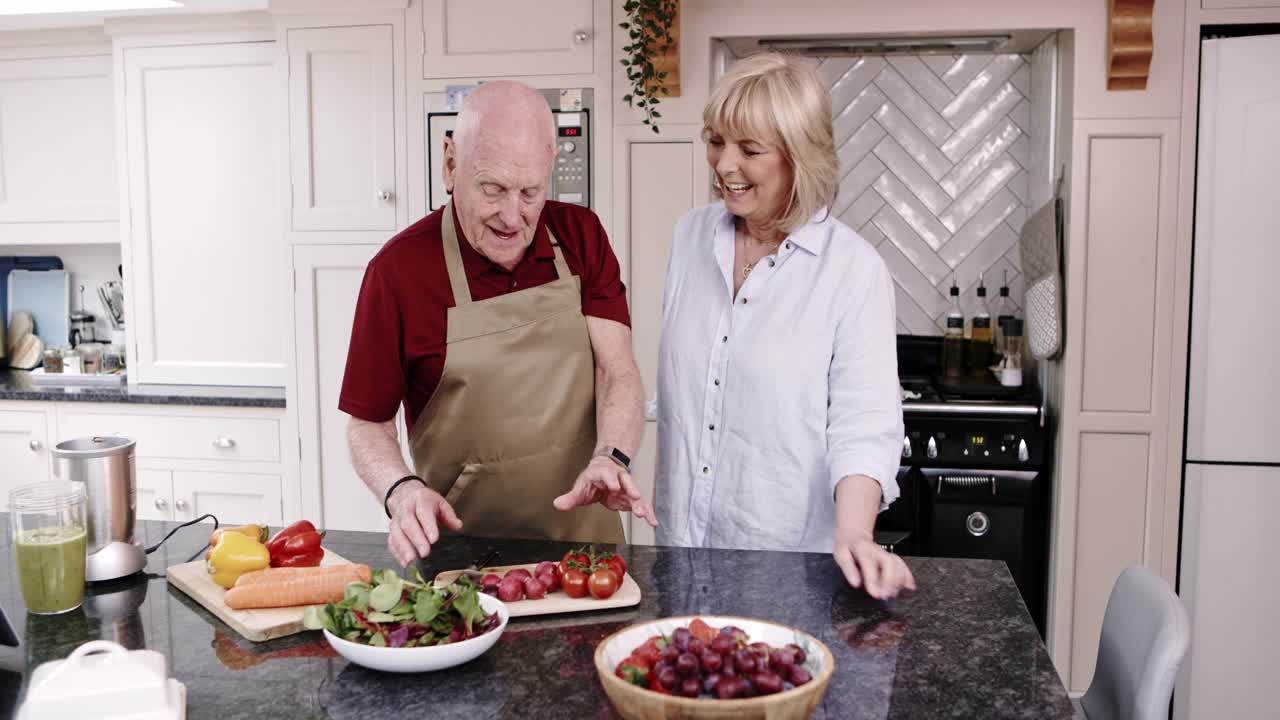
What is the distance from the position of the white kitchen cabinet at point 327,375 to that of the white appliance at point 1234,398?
237cm

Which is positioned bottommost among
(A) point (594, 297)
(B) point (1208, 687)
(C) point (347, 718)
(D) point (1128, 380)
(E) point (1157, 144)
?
(B) point (1208, 687)

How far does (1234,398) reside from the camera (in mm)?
2906

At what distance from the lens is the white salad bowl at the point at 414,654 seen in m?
1.24

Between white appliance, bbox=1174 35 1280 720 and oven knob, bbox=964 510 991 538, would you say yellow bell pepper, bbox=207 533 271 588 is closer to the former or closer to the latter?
oven knob, bbox=964 510 991 538

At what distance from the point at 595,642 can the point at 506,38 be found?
7.48 feet

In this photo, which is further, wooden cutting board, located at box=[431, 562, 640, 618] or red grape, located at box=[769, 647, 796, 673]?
wooden cutting board, located at box=[431, 562, 640, 618]

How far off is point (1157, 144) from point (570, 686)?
95.1 inches

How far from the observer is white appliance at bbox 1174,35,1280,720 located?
2.86m

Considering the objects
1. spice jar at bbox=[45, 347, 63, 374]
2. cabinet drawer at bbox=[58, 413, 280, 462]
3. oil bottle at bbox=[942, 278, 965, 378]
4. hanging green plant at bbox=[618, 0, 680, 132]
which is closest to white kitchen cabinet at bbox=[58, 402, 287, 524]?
cabinet drawer at bbox=[58, 413, 280, 462]

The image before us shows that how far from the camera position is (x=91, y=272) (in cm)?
422

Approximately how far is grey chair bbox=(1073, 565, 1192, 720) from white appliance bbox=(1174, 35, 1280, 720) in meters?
1.42

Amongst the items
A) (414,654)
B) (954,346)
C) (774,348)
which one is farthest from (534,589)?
(954,346)

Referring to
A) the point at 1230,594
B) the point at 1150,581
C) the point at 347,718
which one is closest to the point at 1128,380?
the point at 1230,594

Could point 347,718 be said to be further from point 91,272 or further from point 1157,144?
point 91,272
